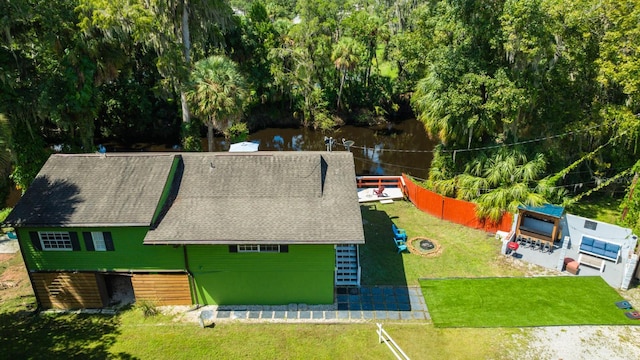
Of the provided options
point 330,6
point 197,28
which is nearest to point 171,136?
point 197,28

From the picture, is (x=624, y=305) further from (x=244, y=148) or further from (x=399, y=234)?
(x=244, y=148)

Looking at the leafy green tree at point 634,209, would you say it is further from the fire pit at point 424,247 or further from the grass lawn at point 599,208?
the fire pit at point 424,247

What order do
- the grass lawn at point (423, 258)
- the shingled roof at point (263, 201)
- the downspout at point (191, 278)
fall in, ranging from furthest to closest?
the grass lawn at point (423, 258) → the downspout at point (191, 278) → the shingled roof at point (263, 201)

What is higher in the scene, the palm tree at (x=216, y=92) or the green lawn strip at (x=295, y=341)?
the palm tree at (x=216, y=92)

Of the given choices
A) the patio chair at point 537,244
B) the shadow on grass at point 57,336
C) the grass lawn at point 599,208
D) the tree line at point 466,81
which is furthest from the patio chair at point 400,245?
the shadow on grass at point 57,336

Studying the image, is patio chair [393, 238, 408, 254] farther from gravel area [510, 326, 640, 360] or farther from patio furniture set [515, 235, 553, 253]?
gravel area [510, 326, 640, 360]

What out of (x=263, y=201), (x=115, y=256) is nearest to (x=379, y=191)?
(x=263, y=201)
